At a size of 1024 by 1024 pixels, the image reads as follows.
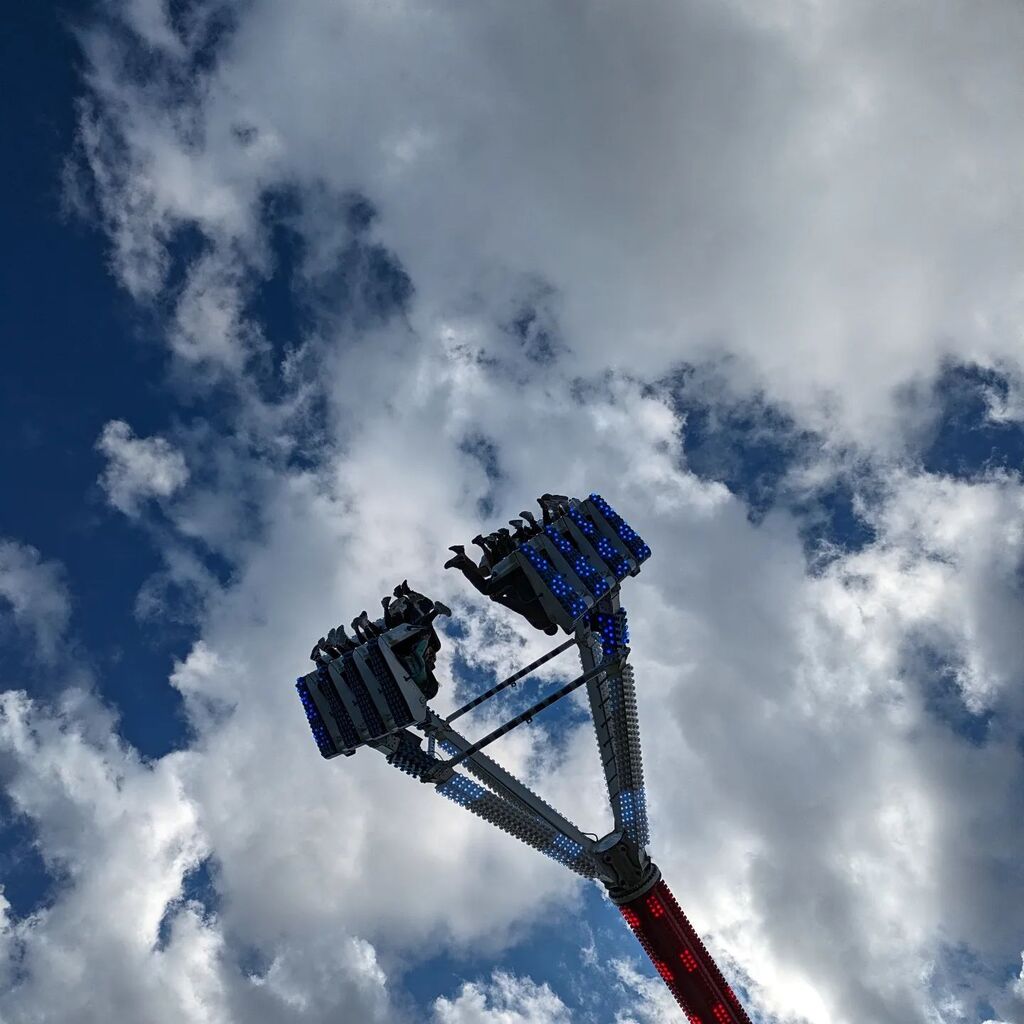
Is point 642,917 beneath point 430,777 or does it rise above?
beneath

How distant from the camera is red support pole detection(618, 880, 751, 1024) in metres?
38.6

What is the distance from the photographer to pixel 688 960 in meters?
39.2

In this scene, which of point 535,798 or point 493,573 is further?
point 493,573

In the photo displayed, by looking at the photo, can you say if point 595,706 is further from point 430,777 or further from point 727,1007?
point 727,1007

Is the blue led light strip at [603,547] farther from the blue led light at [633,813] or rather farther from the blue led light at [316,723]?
the blue led light at [316,723]

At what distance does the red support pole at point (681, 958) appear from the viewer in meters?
38.6

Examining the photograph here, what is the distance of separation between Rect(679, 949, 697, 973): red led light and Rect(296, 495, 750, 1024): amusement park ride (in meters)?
0.05

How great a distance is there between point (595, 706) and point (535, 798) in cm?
577

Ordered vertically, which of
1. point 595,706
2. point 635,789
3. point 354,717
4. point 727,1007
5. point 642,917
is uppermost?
point 354,717

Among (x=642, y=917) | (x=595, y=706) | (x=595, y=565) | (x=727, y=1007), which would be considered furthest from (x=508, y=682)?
(x=727, y=1007)

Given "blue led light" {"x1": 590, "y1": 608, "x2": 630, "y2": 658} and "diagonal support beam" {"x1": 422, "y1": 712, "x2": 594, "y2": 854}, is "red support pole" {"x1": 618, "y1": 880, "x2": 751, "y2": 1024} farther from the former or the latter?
"blue led light" {"x1": 590, "y1": 608, "x2": 630, "y2": 658}

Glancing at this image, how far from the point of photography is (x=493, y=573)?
4191cm

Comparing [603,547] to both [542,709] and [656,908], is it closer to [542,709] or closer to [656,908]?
[542,709]

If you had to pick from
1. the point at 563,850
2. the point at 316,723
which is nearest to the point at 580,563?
the point at 563,850
